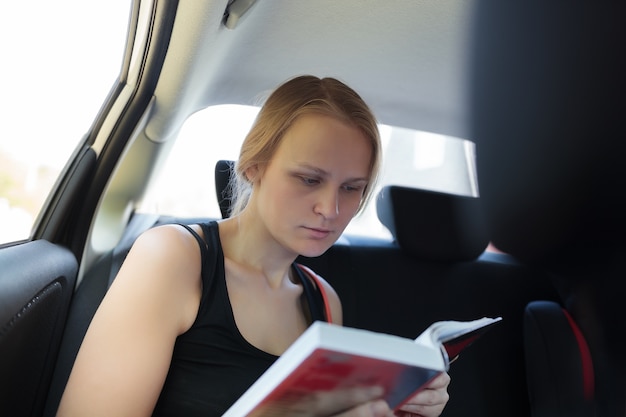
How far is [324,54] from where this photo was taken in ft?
5.47

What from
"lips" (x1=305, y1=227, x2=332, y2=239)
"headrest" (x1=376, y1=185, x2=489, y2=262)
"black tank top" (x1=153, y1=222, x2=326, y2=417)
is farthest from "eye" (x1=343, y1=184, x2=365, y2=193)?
"headrest" (x1=376, y1=185, x2=489, y2=262)

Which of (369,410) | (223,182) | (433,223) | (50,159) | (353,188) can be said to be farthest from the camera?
(433,223)

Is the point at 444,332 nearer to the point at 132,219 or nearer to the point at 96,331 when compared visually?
the point at 96,331

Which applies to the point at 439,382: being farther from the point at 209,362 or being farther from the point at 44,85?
the point at 44,85

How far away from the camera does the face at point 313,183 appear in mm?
1171

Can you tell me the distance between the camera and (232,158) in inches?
68.7

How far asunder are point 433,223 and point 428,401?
87 cm

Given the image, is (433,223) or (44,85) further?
(433,223)

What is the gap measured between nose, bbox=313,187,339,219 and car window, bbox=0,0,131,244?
538 mm

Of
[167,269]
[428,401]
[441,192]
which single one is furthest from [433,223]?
[167,269]

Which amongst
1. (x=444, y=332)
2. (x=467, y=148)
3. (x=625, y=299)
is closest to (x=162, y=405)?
(x=444, y=332)

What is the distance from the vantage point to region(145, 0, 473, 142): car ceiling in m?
1.46

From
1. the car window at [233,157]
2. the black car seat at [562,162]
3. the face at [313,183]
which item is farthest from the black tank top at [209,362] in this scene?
the black car seat at [562,162]

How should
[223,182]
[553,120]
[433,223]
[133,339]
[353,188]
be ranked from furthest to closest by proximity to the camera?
[433,223] < [223,182] < [553,120] < [353,188] < [133,339]
